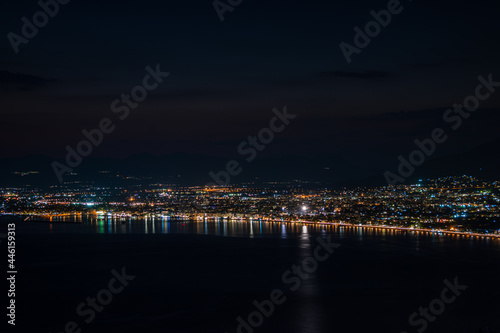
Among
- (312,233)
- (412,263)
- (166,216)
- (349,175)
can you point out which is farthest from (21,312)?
(349,175)

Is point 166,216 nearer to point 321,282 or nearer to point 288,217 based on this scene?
point 288,217

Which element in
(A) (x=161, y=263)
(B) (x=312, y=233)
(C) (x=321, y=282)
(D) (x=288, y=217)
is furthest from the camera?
(D) (x=288, y=217)

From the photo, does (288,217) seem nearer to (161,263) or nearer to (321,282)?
(161,263)

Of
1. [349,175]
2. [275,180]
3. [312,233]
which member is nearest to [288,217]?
[312,233]

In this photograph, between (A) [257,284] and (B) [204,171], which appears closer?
(A) [257,284]

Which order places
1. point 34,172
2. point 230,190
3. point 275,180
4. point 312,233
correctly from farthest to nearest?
point 275,180 → point 34,172 → point 230,190 → point 312,233

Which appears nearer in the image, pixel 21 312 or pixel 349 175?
pixel 21 312

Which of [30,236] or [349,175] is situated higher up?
[349,175]
